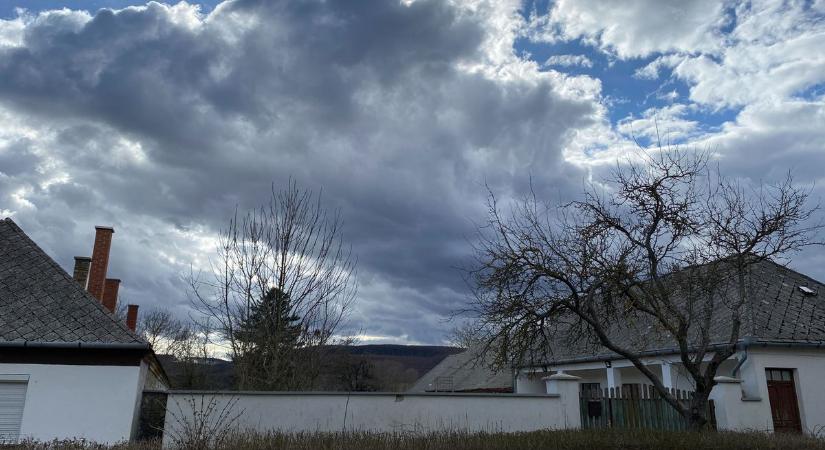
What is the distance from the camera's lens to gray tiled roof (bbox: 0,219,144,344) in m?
14.1

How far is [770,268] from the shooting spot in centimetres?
2133

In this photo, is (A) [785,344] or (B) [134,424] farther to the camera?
(A) [785,344]

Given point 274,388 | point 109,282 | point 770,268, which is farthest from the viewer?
point 109,282

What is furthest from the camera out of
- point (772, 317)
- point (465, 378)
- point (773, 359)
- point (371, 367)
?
point (371, 367)

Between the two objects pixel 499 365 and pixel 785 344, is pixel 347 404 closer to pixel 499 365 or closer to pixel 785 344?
pixel 499 365

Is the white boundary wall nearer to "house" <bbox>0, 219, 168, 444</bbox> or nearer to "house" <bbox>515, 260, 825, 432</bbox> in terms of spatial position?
"house" <bbox>515, 260, 825, 432</bbox>

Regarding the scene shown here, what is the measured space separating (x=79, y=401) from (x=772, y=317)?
1872 cm

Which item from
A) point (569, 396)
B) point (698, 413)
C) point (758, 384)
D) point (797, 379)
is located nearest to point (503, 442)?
point (698, 413)

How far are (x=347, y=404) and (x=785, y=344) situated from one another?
12044mm

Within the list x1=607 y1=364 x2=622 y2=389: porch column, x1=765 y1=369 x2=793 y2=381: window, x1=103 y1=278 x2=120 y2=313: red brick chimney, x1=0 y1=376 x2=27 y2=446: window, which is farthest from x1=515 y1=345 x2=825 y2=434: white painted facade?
x1=103 y1=278 x2=120 y2=313: red brick chimney

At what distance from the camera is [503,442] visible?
372 inches

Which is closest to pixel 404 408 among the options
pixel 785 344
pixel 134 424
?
pixel 134 424

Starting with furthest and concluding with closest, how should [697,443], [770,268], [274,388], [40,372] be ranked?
[770,268] < [274,388] < [40,372] < [697,443]

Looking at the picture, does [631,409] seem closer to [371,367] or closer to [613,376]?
[613,376]
